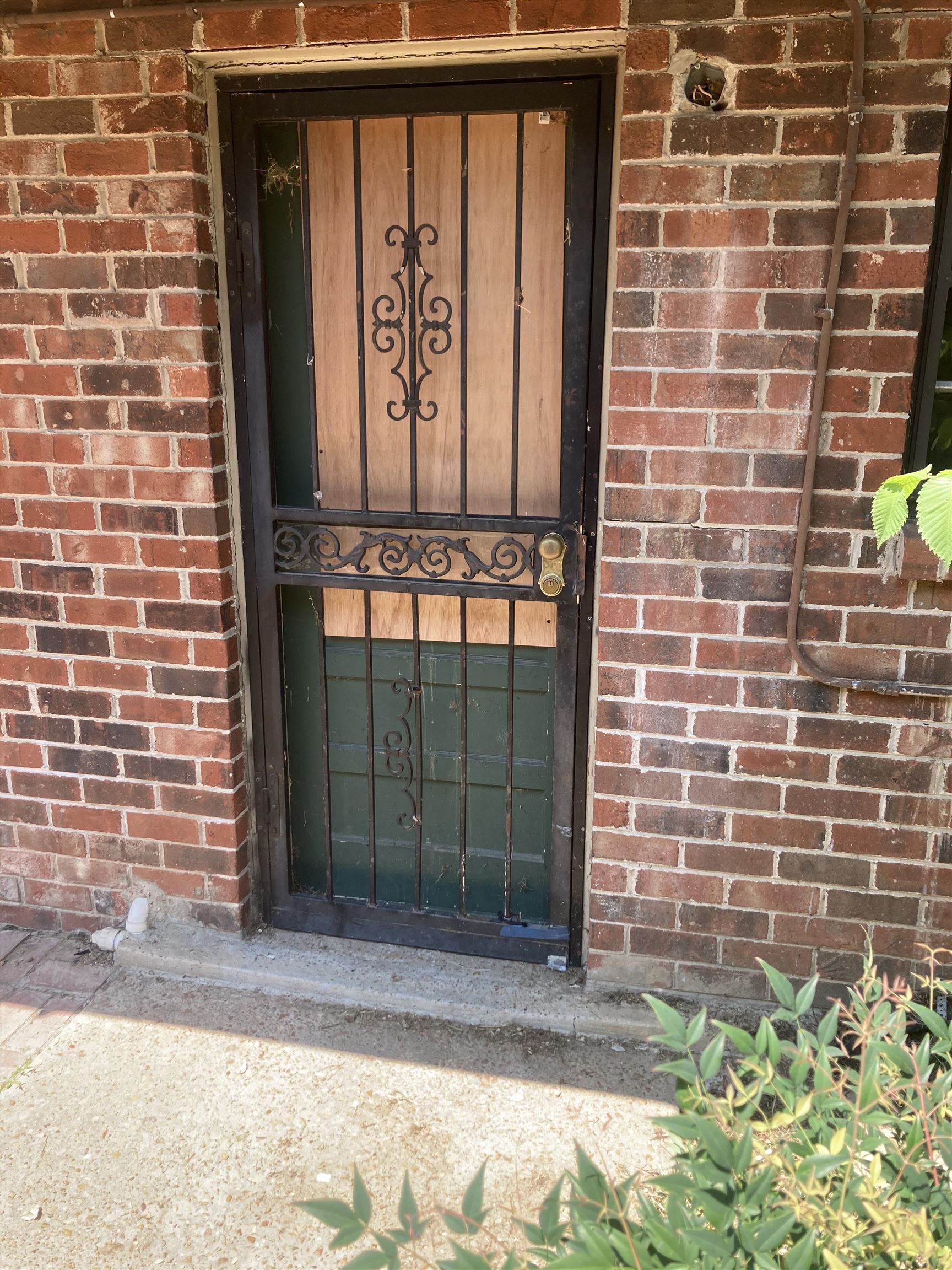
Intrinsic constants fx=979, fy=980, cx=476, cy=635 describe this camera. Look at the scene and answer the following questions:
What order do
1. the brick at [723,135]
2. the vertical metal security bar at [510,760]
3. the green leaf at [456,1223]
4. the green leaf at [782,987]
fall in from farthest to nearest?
the vertical metal security bar at [510,760]
the brick at [723,135]
the green leaf at [782,987]
the green leaf at [456,1223]

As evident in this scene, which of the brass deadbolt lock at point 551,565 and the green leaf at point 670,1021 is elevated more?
the brass deadbolt lock at point 551,565

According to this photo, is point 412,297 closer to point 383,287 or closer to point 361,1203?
point 383,287

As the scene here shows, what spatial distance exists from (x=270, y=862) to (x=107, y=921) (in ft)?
1.91

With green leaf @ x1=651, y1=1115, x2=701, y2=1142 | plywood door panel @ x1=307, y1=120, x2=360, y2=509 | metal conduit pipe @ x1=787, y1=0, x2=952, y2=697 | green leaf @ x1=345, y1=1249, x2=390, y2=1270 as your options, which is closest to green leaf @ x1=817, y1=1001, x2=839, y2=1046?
green leaf @ x1=651, y1=1115, x2=701, y2=1142

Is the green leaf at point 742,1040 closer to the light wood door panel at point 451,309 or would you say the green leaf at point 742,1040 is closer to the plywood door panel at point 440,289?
the light wood door panel at point 451,309

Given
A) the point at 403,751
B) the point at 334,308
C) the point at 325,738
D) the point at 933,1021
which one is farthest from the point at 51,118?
the point at 933,1021

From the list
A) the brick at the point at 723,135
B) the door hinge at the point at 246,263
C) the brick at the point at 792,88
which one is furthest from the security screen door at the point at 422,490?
the brick at the point at 792,88

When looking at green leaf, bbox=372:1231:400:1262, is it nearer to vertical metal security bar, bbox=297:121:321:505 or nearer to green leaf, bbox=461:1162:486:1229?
green leaf, bbox=461:1162:486:1229

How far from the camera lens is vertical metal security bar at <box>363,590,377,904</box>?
120 inches

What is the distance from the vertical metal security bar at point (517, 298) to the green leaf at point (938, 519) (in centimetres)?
171

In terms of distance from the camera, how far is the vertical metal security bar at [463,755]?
2.99 metres

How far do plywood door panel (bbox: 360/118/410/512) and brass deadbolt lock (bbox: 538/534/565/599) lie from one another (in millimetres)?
454

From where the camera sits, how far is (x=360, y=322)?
2811 millimetres

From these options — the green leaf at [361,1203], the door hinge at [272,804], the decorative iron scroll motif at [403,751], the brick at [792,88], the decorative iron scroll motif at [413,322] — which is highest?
the brick at [792,88]
